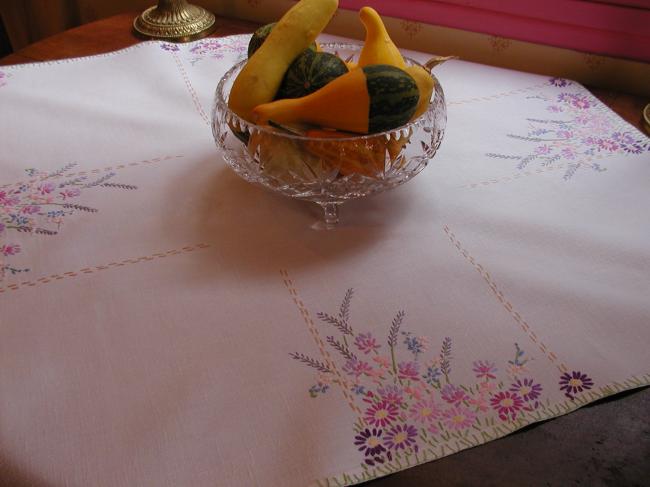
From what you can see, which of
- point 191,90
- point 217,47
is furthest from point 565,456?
point 217,47

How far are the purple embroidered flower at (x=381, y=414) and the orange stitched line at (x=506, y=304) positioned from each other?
15 centimetres

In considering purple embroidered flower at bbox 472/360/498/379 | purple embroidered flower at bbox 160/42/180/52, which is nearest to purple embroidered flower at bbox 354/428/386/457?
purple embroidered flower at bbox 472/360/498/379

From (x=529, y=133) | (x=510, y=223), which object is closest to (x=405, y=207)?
(x=510, y=223)

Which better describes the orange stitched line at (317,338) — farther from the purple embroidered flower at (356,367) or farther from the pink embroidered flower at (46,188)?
the pink embroidered flower at (46,188)

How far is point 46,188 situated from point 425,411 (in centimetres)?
50

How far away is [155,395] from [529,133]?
596 millimetres

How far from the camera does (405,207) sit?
0.70m

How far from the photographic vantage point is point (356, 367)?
1.74 feet

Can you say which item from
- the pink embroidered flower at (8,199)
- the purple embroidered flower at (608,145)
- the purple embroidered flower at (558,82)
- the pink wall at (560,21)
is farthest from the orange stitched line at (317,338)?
the pink wall at (560,21)

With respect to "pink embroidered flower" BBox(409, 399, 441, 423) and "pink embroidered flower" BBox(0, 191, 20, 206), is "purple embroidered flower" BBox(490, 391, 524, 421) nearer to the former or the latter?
"pink embroidered flower" BBox(409, 399, 441, 423)

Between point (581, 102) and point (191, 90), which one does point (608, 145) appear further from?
point (191, 90)

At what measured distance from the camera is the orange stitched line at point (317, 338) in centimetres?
51

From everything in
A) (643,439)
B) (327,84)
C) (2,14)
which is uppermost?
(327,84)

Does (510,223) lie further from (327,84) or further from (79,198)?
(79,198)
